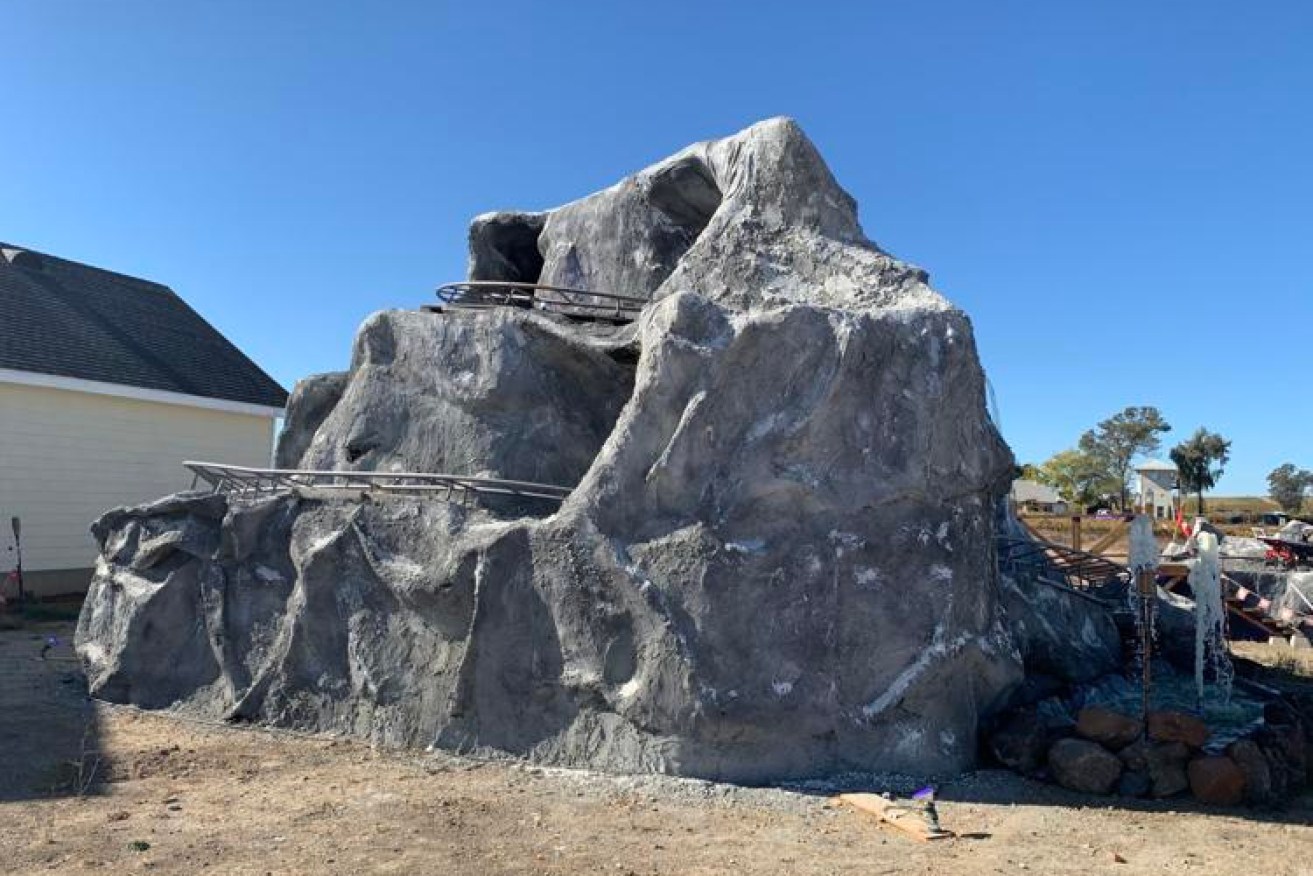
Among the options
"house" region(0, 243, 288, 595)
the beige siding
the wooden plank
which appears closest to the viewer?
the wooden plank

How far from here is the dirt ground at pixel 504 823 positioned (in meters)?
5.63

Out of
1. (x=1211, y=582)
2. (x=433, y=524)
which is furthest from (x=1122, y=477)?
(x=433, y=524)

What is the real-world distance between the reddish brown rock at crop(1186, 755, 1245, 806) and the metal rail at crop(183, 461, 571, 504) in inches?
189

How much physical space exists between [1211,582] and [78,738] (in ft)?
31.5

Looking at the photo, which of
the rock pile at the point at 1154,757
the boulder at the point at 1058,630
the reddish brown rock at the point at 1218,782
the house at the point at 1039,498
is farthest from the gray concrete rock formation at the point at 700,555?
the house at the point at 1039,498

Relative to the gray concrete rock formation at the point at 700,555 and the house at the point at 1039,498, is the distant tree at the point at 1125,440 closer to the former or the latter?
the house at the point at 1039,498

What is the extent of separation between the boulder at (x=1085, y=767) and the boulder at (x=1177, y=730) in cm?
34

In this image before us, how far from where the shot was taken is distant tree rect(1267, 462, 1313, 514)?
74062 mm

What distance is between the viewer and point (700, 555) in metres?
7.25

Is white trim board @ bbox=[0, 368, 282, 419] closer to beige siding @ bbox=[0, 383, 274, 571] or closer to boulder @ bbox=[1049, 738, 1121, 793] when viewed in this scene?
beige siding @ bbox=[0, 383, 274, 571]

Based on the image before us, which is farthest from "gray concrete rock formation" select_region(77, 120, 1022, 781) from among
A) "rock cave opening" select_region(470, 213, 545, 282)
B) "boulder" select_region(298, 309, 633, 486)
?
"rock cave opening" select_region(470, 213, 545, 282)

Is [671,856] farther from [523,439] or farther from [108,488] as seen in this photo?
[108,488]

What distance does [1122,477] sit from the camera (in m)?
66.9

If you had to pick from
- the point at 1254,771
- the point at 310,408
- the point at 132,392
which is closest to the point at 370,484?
the point at 310,408
